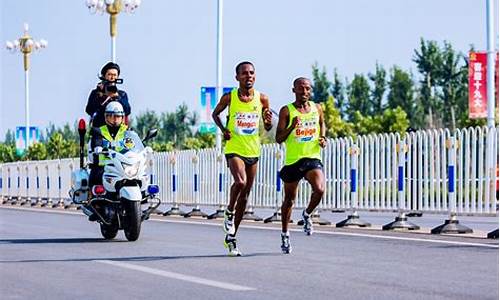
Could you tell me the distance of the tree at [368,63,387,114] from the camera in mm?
98188

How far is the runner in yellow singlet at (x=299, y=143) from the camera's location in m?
13.1

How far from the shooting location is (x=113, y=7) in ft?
145

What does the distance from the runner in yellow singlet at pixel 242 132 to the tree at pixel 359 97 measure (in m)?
87.6

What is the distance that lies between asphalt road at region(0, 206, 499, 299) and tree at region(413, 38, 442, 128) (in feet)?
224

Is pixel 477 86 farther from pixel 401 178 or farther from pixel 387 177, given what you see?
pixel 401 178

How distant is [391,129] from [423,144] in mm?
53080

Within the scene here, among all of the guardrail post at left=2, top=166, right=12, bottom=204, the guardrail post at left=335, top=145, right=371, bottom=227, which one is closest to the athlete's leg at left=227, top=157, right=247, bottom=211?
the guardrail post at left=335, top=145, right=371, bottom=227

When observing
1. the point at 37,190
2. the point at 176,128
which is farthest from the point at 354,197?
the point at 176,128

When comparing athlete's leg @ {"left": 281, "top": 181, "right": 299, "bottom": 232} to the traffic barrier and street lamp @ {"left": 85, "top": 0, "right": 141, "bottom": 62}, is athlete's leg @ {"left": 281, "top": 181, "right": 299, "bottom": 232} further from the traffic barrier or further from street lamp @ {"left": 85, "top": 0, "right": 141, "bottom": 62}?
street lamp @ {"left": 85, "top": 0, "right": 141, "bottom": 62}

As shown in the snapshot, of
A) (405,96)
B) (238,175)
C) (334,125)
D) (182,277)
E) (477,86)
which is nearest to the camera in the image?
(182,277)

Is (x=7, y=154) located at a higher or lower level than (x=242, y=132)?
lower

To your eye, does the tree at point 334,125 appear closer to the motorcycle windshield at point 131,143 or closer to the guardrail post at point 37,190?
the guardrail post at point 37,190

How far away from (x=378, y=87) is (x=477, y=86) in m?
58.0

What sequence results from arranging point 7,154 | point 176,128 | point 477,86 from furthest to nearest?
point 176,128 < point 7,154 < point 477,86
